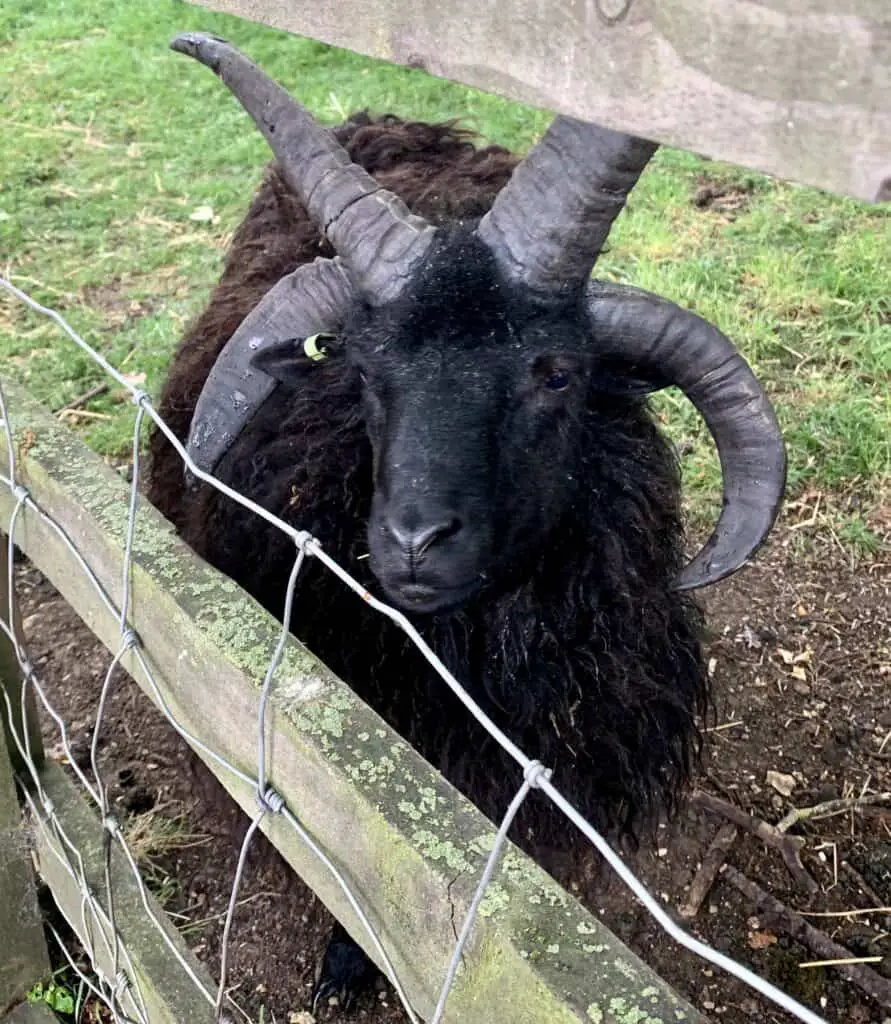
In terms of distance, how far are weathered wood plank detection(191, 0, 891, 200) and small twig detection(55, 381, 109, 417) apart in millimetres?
4333

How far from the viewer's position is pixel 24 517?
1880 mm

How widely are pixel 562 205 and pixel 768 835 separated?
2211 millimetres

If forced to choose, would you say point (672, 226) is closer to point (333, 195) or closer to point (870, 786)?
point (870, 786)

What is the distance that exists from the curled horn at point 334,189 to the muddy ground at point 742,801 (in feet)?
5.18

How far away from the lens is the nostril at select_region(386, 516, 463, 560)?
6.55ft

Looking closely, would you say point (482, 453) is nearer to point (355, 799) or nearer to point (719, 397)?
point (719, 397)

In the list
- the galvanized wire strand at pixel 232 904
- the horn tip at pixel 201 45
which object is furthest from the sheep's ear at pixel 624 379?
the galvanized wire strand at pixel 232 904

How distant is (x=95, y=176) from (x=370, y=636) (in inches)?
222

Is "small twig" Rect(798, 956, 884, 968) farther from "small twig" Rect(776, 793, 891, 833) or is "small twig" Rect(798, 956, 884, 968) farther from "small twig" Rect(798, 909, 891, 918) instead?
"small twig" Rect(776, 793, 891, 833)

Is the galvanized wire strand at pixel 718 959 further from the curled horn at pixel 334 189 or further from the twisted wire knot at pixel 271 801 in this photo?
the curled horn at pixel 334 189

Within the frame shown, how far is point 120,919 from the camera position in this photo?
77.4 inches

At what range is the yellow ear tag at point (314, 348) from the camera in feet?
8.18

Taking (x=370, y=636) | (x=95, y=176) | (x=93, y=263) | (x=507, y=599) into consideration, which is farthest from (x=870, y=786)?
(x=95, y=176)

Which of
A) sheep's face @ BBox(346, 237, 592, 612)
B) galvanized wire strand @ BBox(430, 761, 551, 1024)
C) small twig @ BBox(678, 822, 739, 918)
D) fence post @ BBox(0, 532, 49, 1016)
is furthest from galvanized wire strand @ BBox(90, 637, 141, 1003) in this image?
small twig @ BBox(678, 822, 739, 918)
